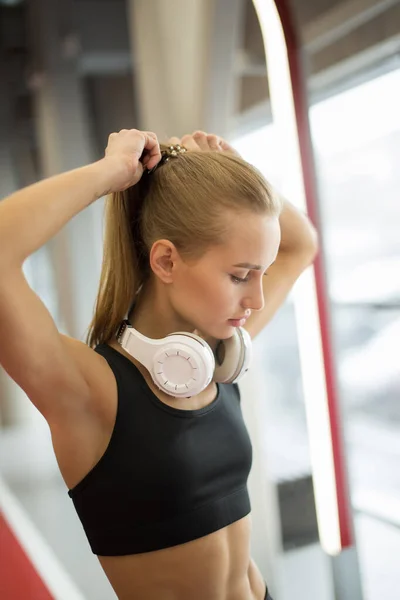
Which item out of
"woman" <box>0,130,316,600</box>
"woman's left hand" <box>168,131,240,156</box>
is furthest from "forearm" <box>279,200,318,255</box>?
"woman" <box>0,130,316,600</box>

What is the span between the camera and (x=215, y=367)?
114cm

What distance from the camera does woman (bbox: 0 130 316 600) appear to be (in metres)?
1.03

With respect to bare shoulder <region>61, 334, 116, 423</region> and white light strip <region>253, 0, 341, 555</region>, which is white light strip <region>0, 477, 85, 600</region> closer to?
white light strip <region>253, 0, 341, 555</region>

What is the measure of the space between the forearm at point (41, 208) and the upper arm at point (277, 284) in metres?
0.47

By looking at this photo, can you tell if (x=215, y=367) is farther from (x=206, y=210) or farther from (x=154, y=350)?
(x=206, y=210)

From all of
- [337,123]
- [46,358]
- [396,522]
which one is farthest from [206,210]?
[396,522]

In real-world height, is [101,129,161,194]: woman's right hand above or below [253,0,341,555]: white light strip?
above

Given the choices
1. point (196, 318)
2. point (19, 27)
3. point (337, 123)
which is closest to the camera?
point (196, 318)

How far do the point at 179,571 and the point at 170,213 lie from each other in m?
0.59

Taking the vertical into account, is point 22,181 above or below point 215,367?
above

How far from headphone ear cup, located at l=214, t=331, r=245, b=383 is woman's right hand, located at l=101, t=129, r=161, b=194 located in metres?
0.32

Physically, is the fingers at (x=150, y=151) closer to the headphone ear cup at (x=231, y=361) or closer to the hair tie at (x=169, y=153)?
the hair tie at (x=169, y=153)

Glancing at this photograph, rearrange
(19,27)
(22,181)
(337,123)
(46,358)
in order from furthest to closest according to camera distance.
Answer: (22,181), (19,27), (337,123), (46,358)

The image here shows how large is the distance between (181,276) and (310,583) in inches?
73.5
